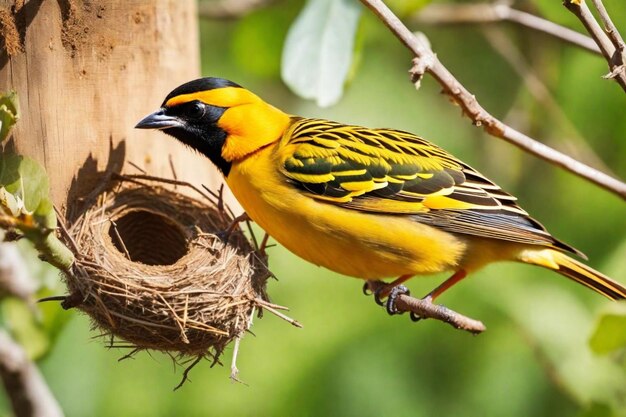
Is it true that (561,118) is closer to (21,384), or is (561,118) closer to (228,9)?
(228,9)

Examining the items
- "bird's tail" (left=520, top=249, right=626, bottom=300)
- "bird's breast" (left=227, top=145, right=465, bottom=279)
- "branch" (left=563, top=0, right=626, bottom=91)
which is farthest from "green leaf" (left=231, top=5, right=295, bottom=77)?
"branch" (left=563, top=0, right=626, bottom=91)

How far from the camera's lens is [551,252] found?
475 centimetres

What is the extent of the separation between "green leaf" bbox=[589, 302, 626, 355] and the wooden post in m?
2.13

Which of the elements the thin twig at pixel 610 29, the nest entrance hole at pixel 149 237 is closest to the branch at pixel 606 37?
the thin twig at pixel 610 29

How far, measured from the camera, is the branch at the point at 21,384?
14.5ft

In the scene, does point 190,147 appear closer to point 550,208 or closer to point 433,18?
point 433,18

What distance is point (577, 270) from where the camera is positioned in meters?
4.67

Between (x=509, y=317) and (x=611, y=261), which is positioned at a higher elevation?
(x=611, y=261)

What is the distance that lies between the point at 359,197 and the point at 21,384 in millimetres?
1724

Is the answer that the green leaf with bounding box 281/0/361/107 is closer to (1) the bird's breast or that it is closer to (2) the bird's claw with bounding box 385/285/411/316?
(1) the bird's breast

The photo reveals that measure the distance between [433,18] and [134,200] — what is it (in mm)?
3076

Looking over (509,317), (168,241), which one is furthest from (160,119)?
(509,317)

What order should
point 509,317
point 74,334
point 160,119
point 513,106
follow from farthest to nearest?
point 513,106
point 509,317
point 74,334
point 160,119

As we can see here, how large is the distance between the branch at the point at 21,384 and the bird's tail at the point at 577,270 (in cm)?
229
